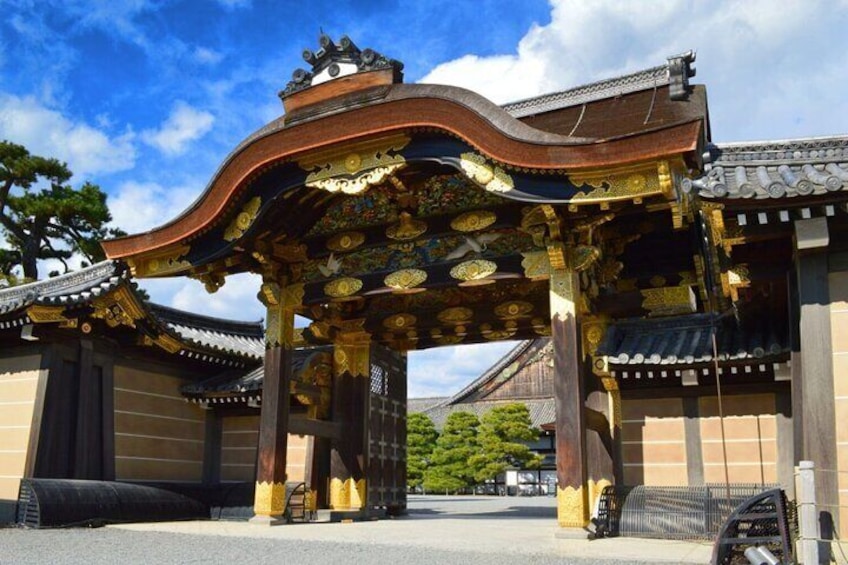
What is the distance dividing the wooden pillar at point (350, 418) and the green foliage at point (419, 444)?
74.9 feet

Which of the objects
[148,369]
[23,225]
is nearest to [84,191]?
[23,225]

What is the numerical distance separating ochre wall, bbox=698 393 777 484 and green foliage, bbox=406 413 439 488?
2654 cm

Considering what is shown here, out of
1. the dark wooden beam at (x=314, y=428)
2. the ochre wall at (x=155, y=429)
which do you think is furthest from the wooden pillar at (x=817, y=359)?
the ochre wall at (x=155, y=429)

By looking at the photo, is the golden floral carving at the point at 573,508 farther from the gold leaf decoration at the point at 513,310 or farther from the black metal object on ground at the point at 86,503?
the black metal object on ground at the point at 86,503

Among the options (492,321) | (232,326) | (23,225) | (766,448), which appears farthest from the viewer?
(23,225)

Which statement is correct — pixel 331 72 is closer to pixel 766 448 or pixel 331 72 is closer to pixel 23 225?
pixel 766 448

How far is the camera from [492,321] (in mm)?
13258

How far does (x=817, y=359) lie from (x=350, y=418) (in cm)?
830

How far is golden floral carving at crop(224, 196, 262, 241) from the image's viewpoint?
11.0 metres

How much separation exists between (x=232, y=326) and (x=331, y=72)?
9535 mm

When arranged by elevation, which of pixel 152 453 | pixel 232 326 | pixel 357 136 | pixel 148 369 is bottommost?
pixel 152 453

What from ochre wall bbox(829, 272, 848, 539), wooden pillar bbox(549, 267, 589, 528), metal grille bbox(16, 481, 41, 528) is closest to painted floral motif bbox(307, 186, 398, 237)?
wooden pillar bbox(549, 267, 589, 528)

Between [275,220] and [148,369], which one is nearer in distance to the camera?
[275,220]

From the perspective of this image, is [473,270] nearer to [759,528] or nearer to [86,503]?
[759,528]
